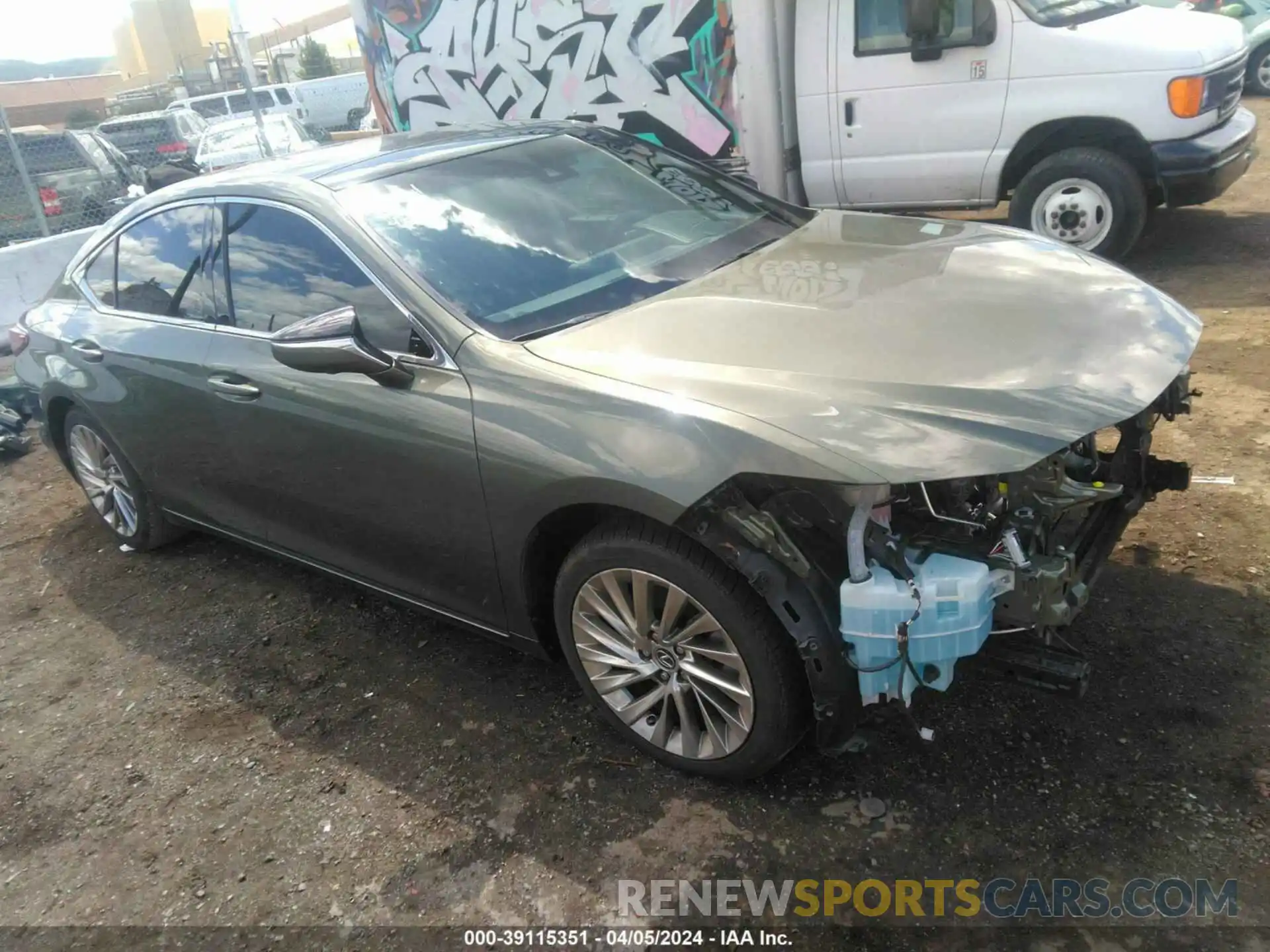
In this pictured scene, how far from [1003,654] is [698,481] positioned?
89 cm

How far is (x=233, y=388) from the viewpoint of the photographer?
134 inches

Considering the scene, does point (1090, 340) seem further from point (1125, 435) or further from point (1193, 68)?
point (1193, 68)

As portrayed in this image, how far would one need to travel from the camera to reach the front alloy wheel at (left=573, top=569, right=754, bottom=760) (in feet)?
8.20

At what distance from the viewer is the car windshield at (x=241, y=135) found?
15.7 meters

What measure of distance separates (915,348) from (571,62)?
21.6ft

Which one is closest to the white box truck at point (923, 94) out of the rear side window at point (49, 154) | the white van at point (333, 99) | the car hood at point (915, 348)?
the car hood at point (915, 348)

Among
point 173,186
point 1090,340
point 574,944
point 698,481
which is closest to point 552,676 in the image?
point 574,944

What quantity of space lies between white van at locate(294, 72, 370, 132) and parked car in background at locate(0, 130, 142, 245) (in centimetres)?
1528

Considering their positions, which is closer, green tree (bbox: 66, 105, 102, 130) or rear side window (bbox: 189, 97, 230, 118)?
rear side window (bbox: 189, 97, 230, 118)

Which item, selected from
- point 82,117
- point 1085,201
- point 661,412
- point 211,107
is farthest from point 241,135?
→ point 82,117

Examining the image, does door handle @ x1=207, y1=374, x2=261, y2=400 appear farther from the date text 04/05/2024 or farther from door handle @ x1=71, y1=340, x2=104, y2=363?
the date text 04/05/2024

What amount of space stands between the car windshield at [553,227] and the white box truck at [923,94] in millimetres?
3639

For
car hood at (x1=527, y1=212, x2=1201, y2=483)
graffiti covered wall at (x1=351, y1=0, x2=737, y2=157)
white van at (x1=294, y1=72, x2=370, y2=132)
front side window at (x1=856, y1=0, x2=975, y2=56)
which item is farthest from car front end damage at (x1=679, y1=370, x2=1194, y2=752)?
white van at (x1=294, y1=72, x2=370, y2=132)

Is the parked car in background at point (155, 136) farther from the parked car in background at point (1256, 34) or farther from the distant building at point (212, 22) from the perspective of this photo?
the distant building at point (212, 22)
